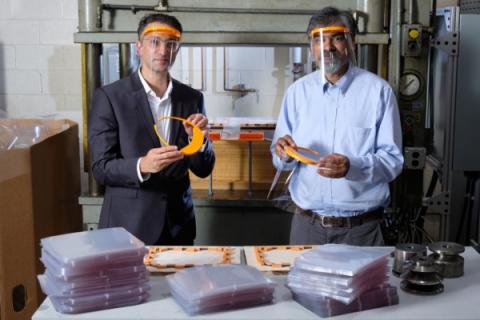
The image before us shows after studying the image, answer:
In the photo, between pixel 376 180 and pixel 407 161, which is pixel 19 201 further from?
pixel 407 161

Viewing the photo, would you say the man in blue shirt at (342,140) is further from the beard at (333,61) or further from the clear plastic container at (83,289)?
the clear plastic container at (83,289)

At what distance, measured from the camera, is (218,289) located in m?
1.38

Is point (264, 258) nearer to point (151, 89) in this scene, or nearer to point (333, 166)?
point (333, 166)

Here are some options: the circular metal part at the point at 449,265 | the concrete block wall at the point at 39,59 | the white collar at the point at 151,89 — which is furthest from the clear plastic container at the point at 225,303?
the concrete block wall at the point at 39,59

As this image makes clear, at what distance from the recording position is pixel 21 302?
2.41 metres

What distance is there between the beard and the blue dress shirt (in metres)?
0.06

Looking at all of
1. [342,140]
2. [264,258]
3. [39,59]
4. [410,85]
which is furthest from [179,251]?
[39,59]

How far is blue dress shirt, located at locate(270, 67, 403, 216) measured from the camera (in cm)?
212

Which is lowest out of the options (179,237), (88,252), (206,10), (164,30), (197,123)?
(179,237)

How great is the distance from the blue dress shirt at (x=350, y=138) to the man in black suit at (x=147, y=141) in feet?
1.39

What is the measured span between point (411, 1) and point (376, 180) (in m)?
1.03

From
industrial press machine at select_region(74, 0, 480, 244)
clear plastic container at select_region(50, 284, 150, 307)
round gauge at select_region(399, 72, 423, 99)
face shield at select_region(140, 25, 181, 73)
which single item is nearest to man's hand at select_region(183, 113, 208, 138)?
face shield at select_region(140, 25, 181, 73)

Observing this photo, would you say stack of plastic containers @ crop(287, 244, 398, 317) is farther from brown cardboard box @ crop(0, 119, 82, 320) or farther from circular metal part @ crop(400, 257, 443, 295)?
brown cardboard box @ crop(0, 119, 82, 320)

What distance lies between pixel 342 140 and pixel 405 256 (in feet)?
2.09
